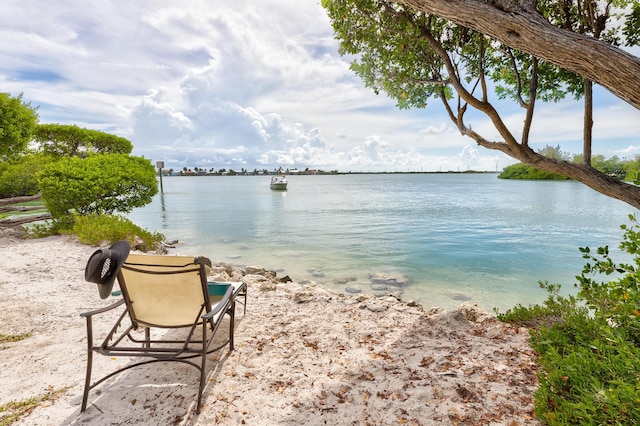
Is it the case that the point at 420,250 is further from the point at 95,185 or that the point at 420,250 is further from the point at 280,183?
the point at 280,183

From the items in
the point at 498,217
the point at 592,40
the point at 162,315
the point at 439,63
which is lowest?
the point at 498,217

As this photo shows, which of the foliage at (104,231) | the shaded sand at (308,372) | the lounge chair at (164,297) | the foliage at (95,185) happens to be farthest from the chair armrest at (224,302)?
the foliage at (95,185)

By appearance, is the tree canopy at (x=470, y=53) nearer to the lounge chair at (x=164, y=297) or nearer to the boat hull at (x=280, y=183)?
the lounge chair at (x=164, y=297)

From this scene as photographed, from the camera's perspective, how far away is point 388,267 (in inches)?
453

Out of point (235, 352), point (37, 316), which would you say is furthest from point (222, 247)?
point (235, 352)

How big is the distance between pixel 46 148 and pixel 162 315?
2826 centimetres

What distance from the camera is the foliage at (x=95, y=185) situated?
37.3ft

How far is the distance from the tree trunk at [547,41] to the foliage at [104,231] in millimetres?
10460

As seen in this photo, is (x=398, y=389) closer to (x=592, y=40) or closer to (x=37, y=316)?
(x=592, y=40)

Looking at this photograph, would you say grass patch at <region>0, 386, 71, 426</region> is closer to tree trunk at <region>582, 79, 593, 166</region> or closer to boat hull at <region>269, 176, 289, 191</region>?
tree trunk at <region>582, 79, 593, 166</region>

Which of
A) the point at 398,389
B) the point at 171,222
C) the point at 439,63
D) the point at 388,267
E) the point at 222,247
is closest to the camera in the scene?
the point at 398,389

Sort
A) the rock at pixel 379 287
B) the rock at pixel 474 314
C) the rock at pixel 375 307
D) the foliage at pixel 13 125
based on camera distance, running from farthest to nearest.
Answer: the foliage at pixel 13 125 < the rock at pixel 379 287 < the rock at pixel 375 307 < the rock at pixel 474 314

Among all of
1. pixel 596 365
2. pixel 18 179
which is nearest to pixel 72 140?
pixel 18 179

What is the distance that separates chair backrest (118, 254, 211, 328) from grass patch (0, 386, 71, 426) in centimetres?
91
